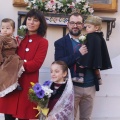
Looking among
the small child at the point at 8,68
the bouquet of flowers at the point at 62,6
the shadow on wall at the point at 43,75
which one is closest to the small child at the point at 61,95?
the small child at the point at 8,68

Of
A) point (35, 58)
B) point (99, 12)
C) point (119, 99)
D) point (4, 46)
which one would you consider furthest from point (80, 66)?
point (99, 12)

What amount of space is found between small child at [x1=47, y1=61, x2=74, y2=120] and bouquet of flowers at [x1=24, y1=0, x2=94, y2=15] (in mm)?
1334

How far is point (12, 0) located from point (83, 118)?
1.73m

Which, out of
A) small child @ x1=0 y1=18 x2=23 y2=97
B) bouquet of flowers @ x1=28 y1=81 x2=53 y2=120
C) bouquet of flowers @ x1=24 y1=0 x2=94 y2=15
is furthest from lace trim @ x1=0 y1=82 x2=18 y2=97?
bouquet of flowers @ x1=24 y1=0 x2=94 y2=15

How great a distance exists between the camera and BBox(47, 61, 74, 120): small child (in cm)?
287

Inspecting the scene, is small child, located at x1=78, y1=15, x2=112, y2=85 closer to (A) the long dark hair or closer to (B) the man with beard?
(B) the man with beard

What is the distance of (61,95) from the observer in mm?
2906

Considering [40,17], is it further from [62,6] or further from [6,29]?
[62,6]

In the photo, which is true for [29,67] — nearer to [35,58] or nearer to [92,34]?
[35,58]

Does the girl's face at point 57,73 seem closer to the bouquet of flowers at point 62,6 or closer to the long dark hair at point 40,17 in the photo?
the long dark hair at point 40,17

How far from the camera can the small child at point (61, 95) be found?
113 inches

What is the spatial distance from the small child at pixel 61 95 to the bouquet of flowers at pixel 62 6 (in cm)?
133

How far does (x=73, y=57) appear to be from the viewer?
10.1 ft

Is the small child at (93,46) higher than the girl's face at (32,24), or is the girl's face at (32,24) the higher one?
the girl's face at (32,24)
